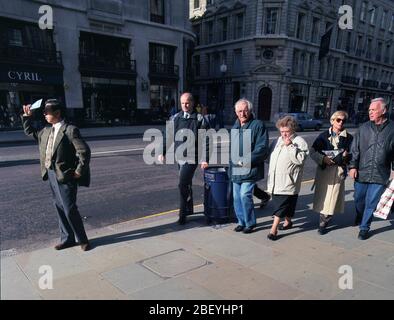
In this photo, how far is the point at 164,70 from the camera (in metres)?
28.0

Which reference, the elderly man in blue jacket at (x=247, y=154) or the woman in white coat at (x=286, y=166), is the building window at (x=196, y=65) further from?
the woman in white coat at (x=286, y=166)

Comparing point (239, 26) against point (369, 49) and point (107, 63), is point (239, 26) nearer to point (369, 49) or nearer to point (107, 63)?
point (107, 63)

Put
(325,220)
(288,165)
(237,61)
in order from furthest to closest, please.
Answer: (237,61), (325,220), (288,165)

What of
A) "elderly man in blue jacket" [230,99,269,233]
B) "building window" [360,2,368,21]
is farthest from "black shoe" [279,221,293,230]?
"building window" [360,2,368,21]

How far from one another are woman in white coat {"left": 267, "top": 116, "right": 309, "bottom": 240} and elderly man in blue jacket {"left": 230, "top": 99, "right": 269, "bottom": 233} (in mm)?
192

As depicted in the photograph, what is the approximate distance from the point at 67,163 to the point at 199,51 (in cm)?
4025

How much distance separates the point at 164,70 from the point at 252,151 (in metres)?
25.2

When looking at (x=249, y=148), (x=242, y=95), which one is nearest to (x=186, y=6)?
(x=242, y=95)

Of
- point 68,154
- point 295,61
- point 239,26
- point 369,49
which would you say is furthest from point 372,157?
point 369,49

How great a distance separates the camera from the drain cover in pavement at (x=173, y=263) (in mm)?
3510

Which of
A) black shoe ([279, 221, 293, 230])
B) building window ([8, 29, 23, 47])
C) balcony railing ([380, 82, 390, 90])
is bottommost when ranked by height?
black shoe ([279, 221, 293, 230])

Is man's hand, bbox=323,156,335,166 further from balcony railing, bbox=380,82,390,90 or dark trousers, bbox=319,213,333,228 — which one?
balcony railing, bbox=380,82,390,90

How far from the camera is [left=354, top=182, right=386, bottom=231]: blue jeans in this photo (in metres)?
4.41

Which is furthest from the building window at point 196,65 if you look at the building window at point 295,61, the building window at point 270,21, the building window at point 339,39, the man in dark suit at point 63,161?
the man in dark suit at point 63,161
